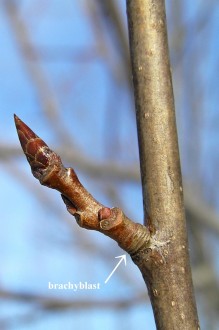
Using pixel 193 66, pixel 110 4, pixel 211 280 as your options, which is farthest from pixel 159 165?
pixel 193 66
